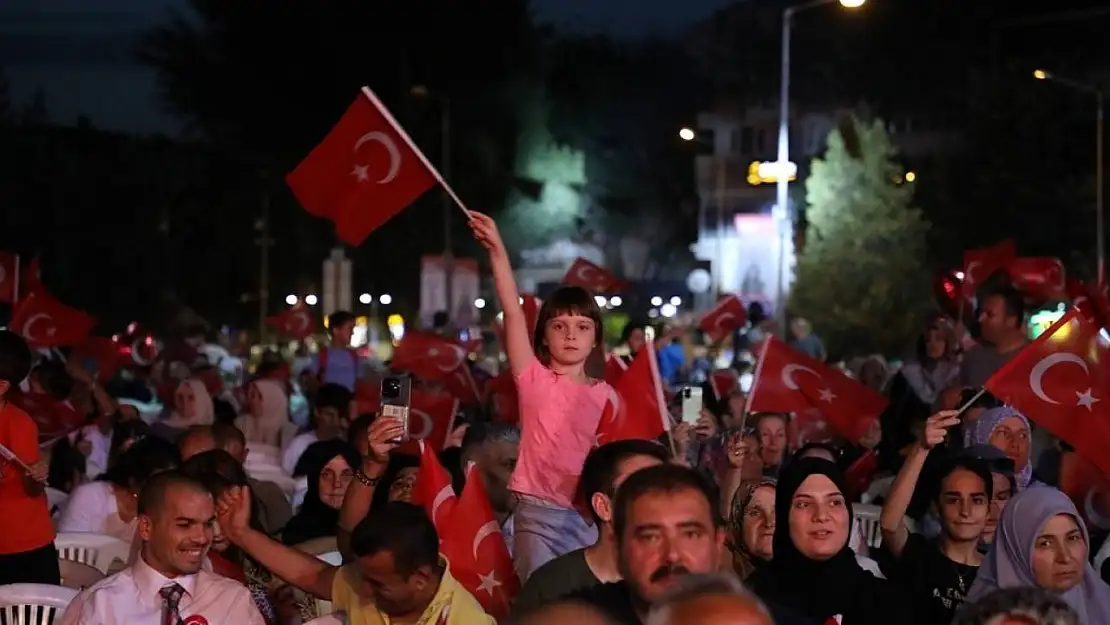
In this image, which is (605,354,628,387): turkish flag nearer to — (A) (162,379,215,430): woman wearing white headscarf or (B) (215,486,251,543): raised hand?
(B) (215,486,251,543): raised hand

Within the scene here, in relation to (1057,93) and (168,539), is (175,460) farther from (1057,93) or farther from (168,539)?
(1057,93)

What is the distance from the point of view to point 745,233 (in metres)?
61.1

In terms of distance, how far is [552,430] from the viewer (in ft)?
21.3

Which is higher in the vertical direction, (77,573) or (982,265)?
(982,265)

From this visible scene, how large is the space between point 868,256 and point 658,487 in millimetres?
40672

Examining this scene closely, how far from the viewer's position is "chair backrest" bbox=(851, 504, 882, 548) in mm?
9531

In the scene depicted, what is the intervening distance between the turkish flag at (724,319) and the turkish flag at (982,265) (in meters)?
4.36

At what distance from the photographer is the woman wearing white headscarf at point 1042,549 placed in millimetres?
5754

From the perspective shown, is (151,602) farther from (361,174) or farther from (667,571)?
(361,174)

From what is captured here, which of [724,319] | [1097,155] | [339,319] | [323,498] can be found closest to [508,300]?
[323,498]

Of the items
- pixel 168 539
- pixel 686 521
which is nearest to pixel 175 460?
pixel 168 539

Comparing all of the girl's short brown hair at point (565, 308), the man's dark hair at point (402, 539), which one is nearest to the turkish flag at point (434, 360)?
the girl's short brown hair at point (565, 308)

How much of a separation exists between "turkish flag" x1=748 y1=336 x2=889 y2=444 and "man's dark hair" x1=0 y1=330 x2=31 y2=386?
4332mm

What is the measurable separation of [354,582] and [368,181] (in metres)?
3.20
